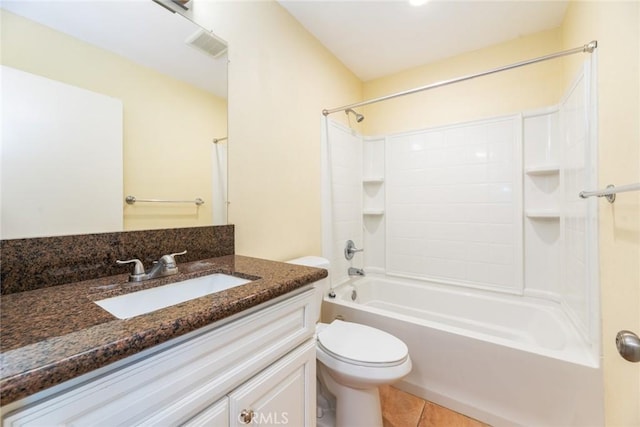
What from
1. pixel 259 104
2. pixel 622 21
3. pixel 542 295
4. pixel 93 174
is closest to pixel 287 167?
pixel 259 104

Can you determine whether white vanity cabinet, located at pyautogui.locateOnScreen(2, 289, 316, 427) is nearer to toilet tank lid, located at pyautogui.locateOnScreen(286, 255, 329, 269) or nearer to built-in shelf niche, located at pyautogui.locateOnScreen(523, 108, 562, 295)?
toilet tank lid, located at pyautogui.locateOnScreen(286, 255, 329, 269)

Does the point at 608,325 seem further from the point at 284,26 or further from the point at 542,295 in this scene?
the point at 284,26

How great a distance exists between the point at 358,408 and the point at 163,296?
1063 millimetres

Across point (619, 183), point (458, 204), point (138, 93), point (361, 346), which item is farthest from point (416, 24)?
point (361, 346)

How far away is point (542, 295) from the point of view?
1881mm

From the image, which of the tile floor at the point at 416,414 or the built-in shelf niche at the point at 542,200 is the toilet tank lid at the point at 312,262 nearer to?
the tile floor at the point at 416,414

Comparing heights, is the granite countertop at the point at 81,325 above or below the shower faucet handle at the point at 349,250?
above

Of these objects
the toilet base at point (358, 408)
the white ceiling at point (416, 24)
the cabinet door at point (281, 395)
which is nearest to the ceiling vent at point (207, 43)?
the white ceiling at point (416, 24)

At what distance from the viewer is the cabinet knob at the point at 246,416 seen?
688 millimetres

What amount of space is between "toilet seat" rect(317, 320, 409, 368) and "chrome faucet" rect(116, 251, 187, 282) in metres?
0.83

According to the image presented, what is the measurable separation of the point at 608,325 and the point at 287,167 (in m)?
1.77

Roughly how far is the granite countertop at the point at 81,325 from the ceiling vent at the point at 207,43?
3.50 ft

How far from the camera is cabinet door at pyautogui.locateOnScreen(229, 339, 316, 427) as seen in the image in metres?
0.69

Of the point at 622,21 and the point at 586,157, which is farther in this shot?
the point at 586,157
